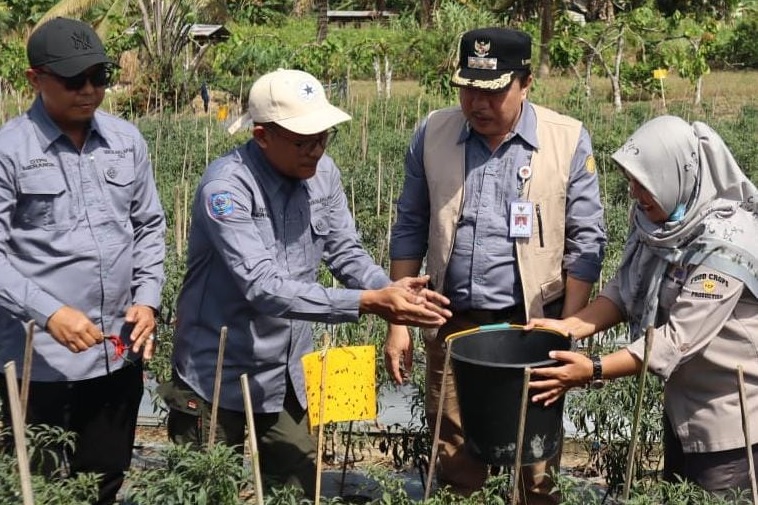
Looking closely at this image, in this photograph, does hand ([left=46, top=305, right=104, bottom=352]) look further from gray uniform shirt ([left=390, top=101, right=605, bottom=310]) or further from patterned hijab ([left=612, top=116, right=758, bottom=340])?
patterned hijab ([left=612, top=116, right=758, bottom=340])

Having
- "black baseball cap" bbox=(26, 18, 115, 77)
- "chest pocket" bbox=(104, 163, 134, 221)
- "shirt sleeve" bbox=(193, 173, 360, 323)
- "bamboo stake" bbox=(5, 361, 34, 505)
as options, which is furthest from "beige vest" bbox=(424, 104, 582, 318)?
"bamboo stake" bbox=(5, 361, 34, 505)

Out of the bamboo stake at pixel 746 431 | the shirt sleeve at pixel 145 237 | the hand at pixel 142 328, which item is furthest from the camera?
the shirt sleeve at pixel 145 237

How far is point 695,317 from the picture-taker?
8.00ft

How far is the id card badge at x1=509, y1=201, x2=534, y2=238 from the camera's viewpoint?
9.85 ft

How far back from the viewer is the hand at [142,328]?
113 inches

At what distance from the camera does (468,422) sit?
2662 mm

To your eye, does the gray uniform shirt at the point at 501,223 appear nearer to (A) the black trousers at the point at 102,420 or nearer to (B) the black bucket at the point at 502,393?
(B) the black bucket at the point at 502,393

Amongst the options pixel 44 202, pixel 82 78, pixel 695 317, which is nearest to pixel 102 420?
pixel 44 202

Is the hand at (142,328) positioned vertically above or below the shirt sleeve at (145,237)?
below

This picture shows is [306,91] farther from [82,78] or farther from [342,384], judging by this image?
[342,384]

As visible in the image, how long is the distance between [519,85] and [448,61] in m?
10.6

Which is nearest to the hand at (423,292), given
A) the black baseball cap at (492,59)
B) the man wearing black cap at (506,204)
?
the man wearing black cap at (506,204)

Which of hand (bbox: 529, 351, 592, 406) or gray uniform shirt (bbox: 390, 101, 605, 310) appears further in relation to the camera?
gray uniform shirt (bbox: 390, 101, 605, 310)

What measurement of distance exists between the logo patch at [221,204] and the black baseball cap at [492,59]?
0.71m
